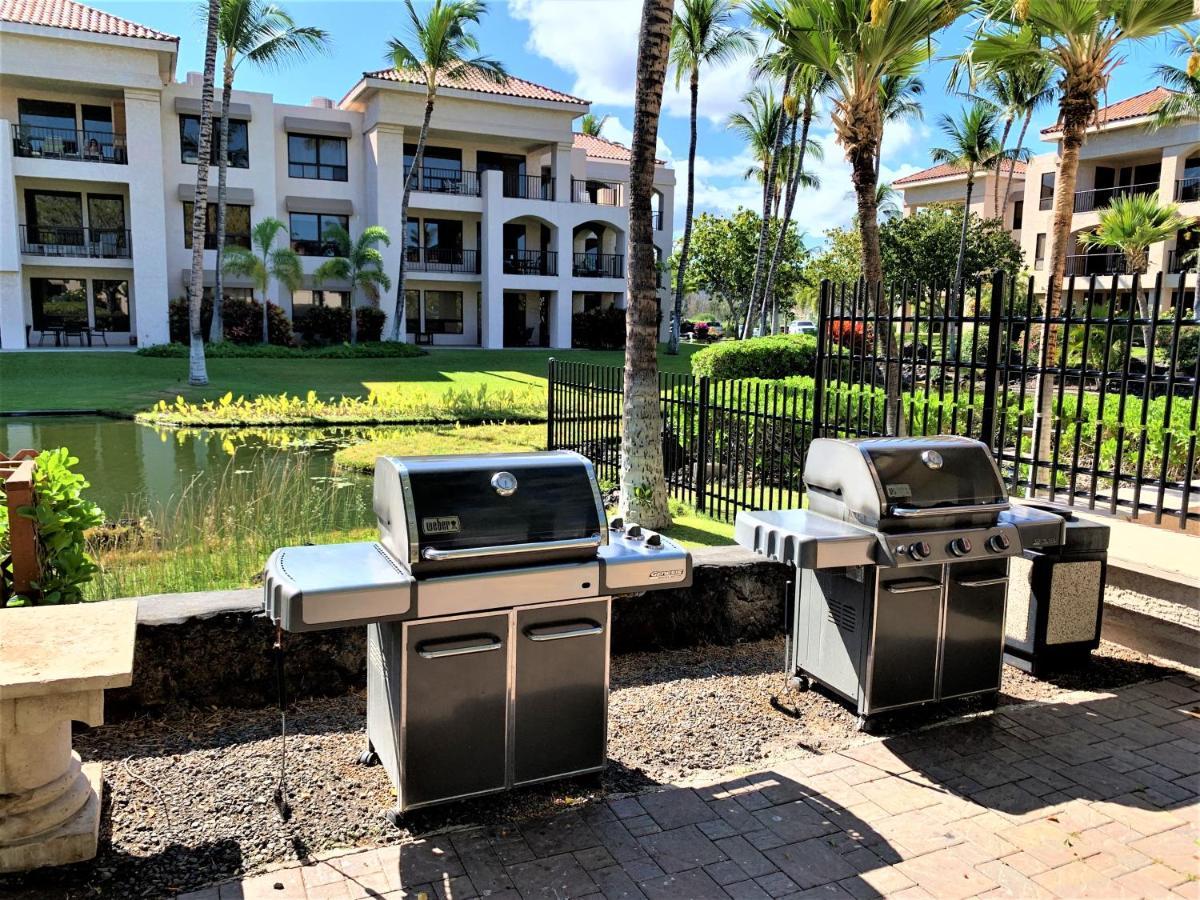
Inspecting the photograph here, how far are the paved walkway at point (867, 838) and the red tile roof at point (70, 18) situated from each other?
33.2 m

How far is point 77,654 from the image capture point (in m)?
3.13

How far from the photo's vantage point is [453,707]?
355 cm

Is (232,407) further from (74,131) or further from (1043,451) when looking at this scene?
(74,131)

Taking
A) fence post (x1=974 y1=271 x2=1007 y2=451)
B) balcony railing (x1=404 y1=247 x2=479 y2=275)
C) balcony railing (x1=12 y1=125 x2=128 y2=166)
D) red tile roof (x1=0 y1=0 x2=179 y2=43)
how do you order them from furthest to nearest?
balcony railing (x1=404 y1=247 x2=479 y2=275) < balcony railing (x1=12 y1=125 x2=128 y2=166) < red tile roof (x1=0 y1=0 x2=179 y2=43) < fence post (x1=974 y1=271 x2=1007 y2=451)

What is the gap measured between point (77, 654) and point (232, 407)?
52.4 feet

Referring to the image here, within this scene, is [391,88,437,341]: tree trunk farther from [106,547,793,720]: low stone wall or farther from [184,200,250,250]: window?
[106,547,793,720]: low stone wall

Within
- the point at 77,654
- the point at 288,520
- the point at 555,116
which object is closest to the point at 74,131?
the point at 555,116

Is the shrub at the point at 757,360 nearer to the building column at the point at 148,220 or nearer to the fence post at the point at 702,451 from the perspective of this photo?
the fence post at the point at 702,451

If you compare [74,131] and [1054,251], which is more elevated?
[74,131]

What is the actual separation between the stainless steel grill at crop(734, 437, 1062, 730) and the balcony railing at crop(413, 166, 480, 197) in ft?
113

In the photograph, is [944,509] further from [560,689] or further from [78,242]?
[78,242]

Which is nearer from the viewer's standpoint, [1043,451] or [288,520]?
[288,520]

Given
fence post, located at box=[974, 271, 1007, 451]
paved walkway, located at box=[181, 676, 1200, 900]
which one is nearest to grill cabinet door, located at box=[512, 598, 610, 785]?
paved walkway, located at box=[181, 676, 1200, 900]

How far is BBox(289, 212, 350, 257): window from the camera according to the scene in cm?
3484
